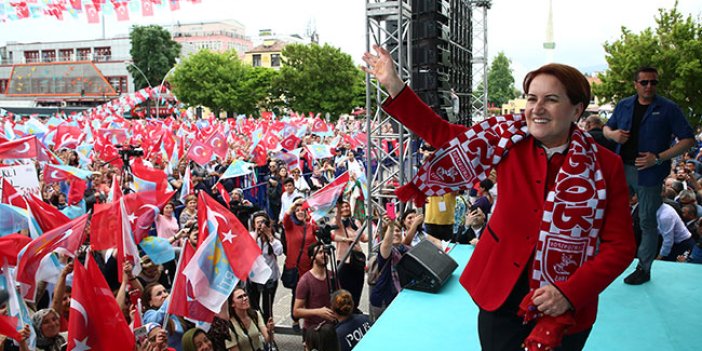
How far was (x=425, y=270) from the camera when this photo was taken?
501cm

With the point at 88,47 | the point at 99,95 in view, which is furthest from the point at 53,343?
the point at 88,47

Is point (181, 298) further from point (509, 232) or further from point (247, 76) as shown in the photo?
point (247, 76)

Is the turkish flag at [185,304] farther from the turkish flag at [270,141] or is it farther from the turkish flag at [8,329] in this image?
the turkish flag at [270,141]

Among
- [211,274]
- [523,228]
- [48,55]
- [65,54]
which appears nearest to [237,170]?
[211,274]

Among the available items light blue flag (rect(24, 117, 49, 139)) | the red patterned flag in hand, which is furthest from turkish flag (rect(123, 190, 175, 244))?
light blue flag (rect(24, 117, 49, 139))

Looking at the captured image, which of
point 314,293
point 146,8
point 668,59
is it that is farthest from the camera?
point 668,59

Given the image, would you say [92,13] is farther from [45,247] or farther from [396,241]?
[396,241]

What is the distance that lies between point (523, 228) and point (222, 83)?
60.0 metres

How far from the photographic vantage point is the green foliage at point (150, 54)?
76.9 metres

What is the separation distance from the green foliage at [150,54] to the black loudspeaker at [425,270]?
76442mm

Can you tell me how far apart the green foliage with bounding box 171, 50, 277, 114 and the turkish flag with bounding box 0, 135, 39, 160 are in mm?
46444

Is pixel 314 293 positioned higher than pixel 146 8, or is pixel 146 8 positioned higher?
pixel 146 8

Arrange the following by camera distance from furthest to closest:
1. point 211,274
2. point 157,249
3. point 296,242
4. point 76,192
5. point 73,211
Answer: point 76,192 < point 73,211 < point 296,242 < point 157,249 < point 211,274

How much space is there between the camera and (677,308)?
453 cm
